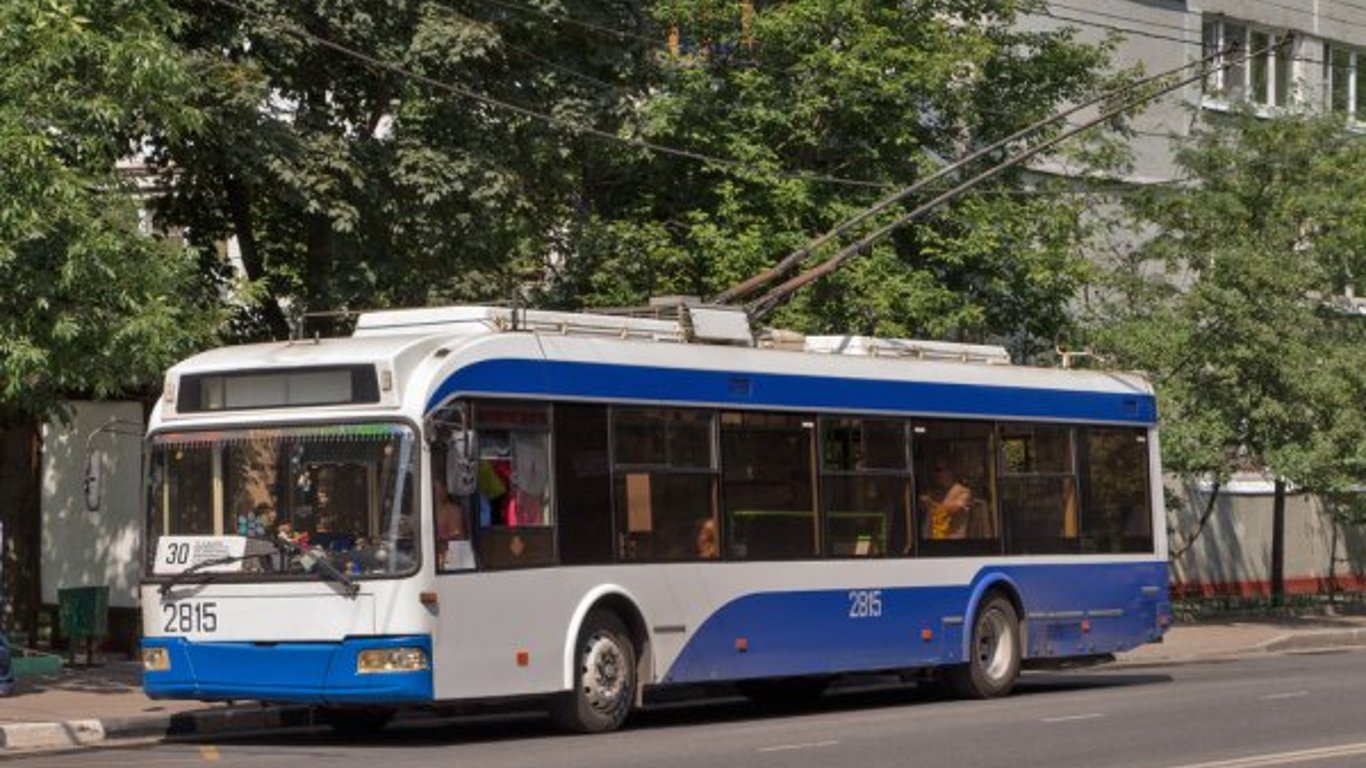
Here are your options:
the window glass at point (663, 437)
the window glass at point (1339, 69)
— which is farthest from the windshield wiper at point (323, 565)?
the window glass at point (1339, 69)

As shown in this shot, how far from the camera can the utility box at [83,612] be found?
82.2ft

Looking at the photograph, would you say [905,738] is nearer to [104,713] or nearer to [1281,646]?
[104,713]

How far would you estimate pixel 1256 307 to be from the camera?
3603 centimetres

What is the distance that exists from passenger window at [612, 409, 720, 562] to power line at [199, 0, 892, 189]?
8611mm

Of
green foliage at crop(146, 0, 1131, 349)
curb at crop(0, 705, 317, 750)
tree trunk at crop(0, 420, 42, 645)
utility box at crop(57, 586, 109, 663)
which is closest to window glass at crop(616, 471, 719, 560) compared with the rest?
curb at crop(0, 705, 317, 750)

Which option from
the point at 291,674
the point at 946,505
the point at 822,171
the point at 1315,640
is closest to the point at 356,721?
the point at 291,674

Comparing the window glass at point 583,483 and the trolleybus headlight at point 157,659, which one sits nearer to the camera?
the trolleybus headlight at point 157,659

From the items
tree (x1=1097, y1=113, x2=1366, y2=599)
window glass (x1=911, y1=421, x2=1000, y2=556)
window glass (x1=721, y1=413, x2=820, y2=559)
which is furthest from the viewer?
tree (x1=1097, y1=113, x2=1366, y2=599)

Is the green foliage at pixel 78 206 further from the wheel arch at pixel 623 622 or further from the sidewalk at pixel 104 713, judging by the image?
the wheel arch at pixel 623 622

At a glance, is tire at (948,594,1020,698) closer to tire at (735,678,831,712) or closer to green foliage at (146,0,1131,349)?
tire at (735,678,831,712)

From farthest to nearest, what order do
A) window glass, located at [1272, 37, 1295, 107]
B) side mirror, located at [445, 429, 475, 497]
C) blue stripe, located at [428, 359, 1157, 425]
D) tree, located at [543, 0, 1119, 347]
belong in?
window glass, located at [1272, 37, 1295, 107]
tree, located at [543, 0, 1119, 347]
blue stripe, located at [428, 359, 1157, 425]
side mirror, located at [445, 429, 475, 497]

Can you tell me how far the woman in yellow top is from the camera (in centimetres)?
2253

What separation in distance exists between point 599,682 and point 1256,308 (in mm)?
19740

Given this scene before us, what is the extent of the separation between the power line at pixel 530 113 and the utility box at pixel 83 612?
6262 millimetres
